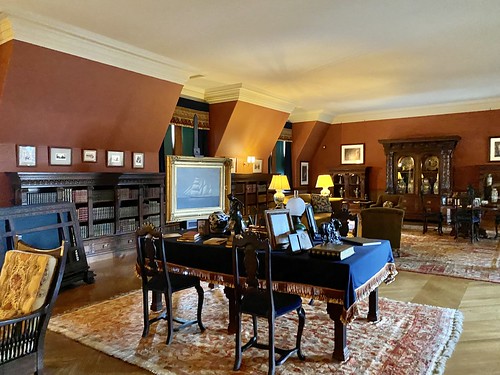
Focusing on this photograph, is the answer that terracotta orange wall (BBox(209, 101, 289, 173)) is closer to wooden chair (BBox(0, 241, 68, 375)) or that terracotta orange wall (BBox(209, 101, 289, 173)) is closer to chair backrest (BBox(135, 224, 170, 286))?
chair backrest (BBox(135, 224, 170, 286))

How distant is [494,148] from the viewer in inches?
372

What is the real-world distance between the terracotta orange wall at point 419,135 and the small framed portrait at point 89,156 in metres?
7.55

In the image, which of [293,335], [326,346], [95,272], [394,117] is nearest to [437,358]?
[326,346]

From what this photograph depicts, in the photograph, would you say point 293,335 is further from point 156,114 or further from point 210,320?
point 156,114

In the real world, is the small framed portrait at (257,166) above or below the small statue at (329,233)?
above

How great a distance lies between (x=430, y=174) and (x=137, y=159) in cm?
751

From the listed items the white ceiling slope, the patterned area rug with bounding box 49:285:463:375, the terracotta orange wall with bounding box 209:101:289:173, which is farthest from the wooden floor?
the terracotta orange wall with bounding box 209:101:289:173

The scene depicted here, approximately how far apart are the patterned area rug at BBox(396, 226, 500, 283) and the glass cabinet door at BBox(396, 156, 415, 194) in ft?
7.22

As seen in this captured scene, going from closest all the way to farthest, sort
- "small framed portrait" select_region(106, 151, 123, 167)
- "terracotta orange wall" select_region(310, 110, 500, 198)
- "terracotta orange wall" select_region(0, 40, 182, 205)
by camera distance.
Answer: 1. "terracotta orange wall" select_region(0, 40, 182, 205)
2. "small framed portrait" select_region(106, 151, 123, 167)
3. "terracotta orange wall" select_region(310, 110, 500, 198)

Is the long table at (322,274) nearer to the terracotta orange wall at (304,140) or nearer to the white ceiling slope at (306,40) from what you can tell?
the white ceiling slope at (306,40)

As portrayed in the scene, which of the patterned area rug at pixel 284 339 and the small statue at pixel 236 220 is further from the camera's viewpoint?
the small statue at pixel 236 220

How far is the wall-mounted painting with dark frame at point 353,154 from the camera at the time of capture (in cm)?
1138

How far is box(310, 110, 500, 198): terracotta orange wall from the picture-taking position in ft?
31.6

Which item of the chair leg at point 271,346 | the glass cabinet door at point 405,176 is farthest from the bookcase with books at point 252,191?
the chair leg at point 271,346
